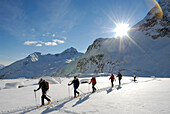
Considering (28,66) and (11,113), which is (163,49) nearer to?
(11,113)

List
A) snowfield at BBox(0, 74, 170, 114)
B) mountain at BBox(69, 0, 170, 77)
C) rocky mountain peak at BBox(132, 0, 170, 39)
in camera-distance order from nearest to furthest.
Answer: snowfield at BBox(0, 74, 170, 114)
mountain at BBox(69, 0, 170, 77)
rocky mountain peak at BBox(132, 0, 170, 39)

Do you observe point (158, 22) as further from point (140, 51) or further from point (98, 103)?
point (98, 103)

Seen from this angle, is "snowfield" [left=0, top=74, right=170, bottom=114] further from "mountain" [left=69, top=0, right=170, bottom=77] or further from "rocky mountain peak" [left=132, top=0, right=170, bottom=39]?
"rocky mountain peak" [left=132, top=0, right=170, bottom=39]

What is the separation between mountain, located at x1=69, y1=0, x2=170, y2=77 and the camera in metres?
39.4

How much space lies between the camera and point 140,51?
4753 centimetres

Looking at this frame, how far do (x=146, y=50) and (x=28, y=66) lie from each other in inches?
5814

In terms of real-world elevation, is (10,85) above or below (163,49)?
below

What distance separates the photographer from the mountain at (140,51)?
3941 cm

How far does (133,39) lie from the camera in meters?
55.5

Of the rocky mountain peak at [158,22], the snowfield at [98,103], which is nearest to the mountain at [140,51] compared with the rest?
the rocky mountain peak at [158,22]

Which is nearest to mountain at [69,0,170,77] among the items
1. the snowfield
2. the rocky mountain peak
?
the rocky mountain peak

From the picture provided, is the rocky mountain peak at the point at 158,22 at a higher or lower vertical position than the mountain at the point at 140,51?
higher

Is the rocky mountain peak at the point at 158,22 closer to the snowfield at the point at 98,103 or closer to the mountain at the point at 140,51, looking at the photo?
the mountain at the point at 140,51

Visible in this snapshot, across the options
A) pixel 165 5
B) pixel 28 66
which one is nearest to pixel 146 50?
pixel 165 5
